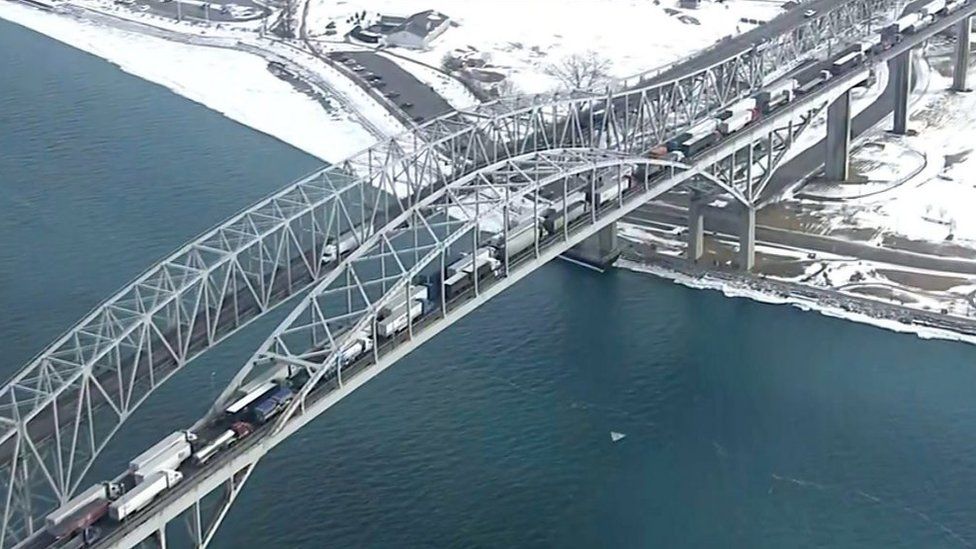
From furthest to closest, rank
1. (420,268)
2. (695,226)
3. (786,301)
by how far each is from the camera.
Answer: (695,226), (786,301), (420,268)

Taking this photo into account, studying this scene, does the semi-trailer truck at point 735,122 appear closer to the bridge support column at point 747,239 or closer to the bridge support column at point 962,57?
the bridge support column at point 747,239

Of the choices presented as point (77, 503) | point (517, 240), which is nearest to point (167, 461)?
point (77, 503)

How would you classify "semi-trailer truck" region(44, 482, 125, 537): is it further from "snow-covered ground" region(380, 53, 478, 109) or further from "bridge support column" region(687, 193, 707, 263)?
"snow-covered ground" region(380, 53, 478, 109)

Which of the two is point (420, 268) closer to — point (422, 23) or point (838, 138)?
point (838, 138)

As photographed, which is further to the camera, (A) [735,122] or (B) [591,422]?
(A) [735,122]

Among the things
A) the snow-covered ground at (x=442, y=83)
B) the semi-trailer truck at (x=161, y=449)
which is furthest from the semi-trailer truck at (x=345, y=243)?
the snow-covered ground at (x=442, y=83)

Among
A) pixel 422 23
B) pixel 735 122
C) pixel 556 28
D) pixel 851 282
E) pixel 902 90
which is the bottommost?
pixel 851 282

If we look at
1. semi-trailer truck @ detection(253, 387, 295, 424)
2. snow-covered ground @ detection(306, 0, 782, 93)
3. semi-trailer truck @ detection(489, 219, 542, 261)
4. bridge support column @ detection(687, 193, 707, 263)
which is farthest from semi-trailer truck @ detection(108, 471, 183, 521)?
snow-covered ground @ detection(306, 0, 782, 93)
